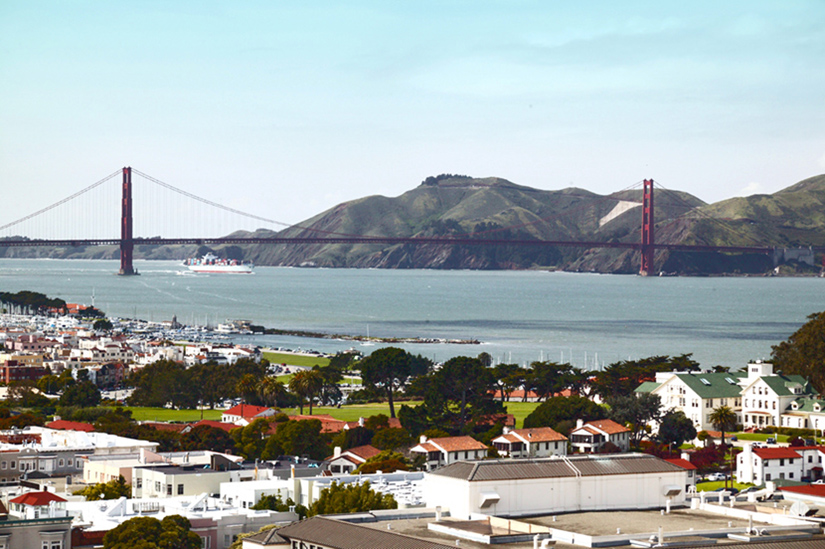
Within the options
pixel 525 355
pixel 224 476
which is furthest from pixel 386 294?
pixel 224 476

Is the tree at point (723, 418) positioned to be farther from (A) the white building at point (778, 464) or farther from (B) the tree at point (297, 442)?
(B) the tree at point (297, 442)

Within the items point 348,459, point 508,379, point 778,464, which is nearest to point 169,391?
point 508,379

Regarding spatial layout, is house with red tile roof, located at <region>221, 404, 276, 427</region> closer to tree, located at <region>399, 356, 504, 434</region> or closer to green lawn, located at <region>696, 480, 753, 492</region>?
tree, located at <region>399, 356, 504, 434</region>

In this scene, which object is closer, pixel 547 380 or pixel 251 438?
pixel 251 438

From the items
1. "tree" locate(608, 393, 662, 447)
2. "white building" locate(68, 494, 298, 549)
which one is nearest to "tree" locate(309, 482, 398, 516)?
"white building" locate(68, 494, 298, 549)

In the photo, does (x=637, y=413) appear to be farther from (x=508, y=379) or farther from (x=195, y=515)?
(x=195, y=515)
